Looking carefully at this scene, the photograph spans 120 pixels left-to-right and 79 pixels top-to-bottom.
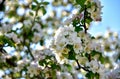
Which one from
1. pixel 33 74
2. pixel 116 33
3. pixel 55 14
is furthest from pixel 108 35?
pixel 33 74

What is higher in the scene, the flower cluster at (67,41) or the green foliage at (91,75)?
the flower cluster at (67,41)

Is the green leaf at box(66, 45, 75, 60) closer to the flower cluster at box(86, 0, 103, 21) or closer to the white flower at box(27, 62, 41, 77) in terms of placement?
the flower cluster at box(86, 0, 103, 21)

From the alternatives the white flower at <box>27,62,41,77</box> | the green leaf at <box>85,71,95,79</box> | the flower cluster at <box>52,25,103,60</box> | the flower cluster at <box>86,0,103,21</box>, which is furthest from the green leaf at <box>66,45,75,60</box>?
the white flower at <box>27,62,41,77</box>

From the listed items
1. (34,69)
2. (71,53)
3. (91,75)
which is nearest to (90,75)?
(91,75)

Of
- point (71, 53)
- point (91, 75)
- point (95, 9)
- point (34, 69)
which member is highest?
point (95, 9)

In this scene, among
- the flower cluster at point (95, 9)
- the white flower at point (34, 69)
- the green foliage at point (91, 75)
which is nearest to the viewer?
the flower cluster at point (95, 9)

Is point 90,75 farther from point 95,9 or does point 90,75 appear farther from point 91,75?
point 95,9

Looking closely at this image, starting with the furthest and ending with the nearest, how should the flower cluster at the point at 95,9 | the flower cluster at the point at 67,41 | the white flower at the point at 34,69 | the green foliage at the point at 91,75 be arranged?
the white flower at the point at 34,69
the green foliage at the point at 91,75
the flower cluster at the point at 95,9
the flower cluster at the point at 67,41

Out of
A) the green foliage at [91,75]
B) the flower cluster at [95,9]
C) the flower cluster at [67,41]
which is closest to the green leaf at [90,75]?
the green foliage at [91,75]

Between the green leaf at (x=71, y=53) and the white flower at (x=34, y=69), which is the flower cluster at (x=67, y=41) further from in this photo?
the white flower at (x=34, y=69)

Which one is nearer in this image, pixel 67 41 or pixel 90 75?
pixel 67 41

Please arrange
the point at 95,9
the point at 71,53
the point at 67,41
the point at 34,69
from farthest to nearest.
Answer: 1. the point at 34,69
2. the point at 95,9
3. the point at 71,53
4. the point at 67,41

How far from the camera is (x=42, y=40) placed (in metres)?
8.44

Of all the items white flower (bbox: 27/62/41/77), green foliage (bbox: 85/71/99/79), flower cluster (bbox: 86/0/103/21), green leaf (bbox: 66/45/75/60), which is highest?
flower cluster (bbox: 86/0/103/21)
